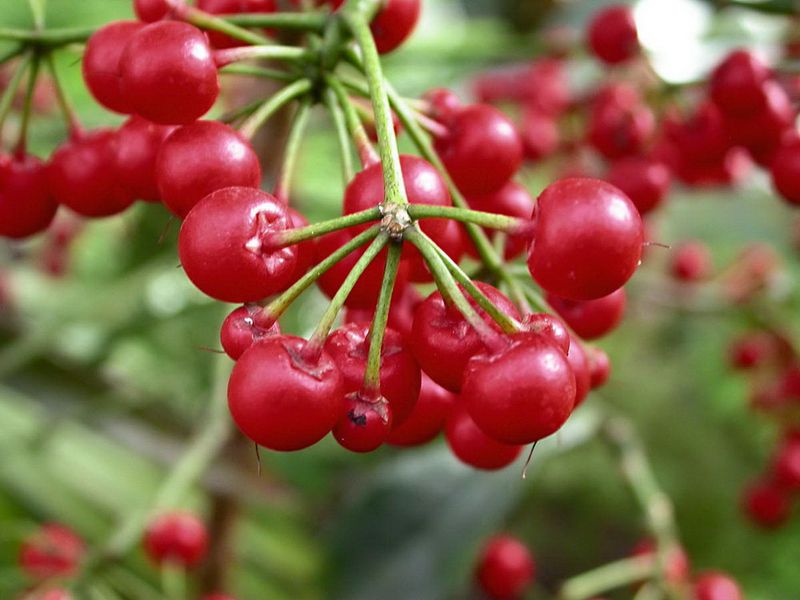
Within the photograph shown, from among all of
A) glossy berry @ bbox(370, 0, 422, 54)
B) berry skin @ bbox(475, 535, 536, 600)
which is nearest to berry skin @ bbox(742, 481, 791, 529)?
berry skin @ bbox(475, 535, 536, 600)

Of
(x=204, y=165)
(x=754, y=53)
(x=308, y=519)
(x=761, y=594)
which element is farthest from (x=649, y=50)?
(x=761, y=594)

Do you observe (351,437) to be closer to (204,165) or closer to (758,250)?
(204,165)

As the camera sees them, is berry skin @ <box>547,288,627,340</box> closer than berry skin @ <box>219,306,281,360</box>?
No

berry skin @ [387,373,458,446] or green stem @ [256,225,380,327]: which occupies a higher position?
green stem @ [256,225,380,327]

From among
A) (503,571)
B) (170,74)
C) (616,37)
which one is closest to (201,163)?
(170,74)

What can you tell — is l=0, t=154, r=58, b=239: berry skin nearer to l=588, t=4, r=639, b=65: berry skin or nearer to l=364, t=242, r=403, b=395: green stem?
l=364, t=242, r=403, b=395: green stem

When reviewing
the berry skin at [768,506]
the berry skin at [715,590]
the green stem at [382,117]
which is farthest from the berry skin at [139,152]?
the berry skin at [768,506]

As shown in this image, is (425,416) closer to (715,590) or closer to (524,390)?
(524,390)
